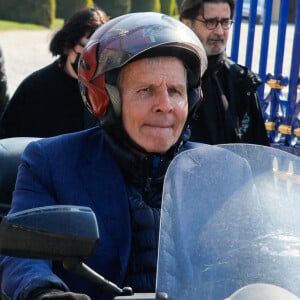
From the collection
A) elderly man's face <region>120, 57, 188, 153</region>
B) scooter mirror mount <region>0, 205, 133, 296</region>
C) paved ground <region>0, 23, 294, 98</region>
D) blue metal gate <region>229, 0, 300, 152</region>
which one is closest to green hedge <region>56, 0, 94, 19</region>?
paved ground <region>0, 23, 294, 98</region>

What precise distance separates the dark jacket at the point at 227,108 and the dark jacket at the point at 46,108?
2.16ft

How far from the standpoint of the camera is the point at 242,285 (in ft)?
6.98

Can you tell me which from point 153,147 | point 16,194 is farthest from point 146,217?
point 16,194

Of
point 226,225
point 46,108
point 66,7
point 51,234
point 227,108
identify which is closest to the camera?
point 51,234

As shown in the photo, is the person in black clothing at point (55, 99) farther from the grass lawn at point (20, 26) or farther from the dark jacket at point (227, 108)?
the grass lawn at point (20, 26)

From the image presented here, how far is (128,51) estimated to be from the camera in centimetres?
269

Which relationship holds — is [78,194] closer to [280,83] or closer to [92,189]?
[92,189]

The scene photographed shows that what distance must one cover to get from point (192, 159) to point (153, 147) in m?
0.45

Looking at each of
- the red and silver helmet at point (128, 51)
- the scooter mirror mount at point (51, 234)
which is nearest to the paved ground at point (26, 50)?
the red and silver helmet at point (128, 51)

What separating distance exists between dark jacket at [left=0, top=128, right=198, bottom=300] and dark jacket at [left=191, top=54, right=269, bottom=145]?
2.35m

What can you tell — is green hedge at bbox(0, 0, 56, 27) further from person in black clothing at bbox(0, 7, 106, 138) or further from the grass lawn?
person in black clothing at bbox(0, 7, 106, 138)

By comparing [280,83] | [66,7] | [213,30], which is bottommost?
[66,7]

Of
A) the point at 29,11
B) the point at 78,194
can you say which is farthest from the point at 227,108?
the point at 29,11

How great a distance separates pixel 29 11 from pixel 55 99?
73.3 feet
